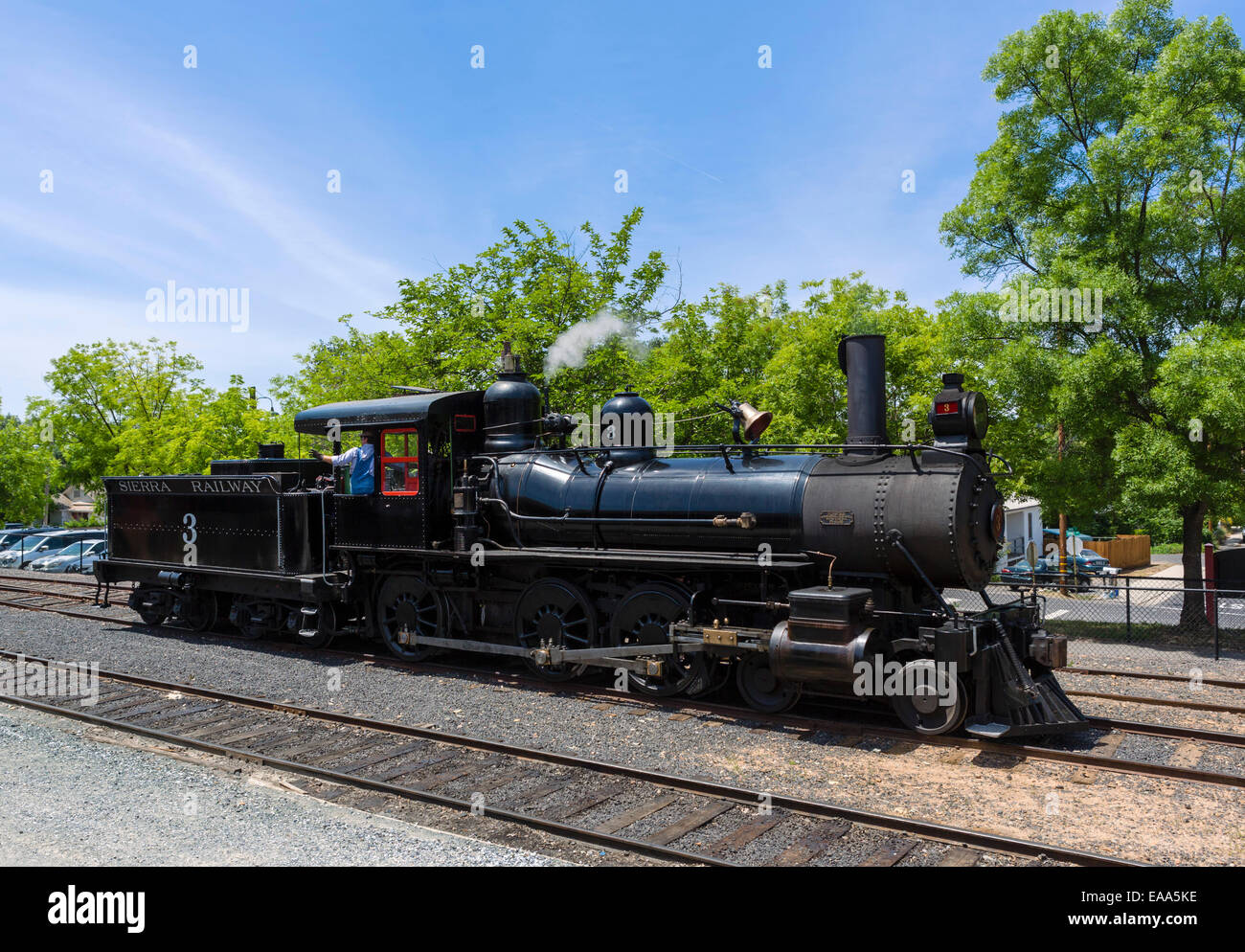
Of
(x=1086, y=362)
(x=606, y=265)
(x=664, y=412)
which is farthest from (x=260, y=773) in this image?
(x=606, y=265)

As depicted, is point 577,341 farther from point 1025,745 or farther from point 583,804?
point 583,804

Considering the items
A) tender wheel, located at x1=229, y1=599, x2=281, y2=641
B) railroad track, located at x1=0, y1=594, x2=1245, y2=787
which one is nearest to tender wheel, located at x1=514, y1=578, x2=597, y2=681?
railroad track, located at x1=0, y1=594, x2=1245, y2=787

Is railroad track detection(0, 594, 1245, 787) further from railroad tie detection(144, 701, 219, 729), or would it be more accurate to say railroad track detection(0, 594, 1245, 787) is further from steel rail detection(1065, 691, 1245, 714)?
railroad tie detection(144, 701, 219, 729)

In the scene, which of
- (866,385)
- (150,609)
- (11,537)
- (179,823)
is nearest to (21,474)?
(11,537)

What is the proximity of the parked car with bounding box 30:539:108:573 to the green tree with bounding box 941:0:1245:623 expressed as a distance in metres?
25.5

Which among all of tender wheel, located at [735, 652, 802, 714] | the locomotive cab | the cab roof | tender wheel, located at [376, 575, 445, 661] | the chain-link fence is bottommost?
the chain-link fence

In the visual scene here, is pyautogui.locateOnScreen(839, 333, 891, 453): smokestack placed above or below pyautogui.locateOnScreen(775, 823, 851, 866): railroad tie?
above

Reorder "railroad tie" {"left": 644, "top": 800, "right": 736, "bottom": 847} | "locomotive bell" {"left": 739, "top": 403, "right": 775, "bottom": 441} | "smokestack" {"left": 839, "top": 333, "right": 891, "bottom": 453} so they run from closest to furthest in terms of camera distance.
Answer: "railroad tie" {"left": 644, "top": 800, "right": 736, "bottom": 847}
"smokestack" {"left": 839, "top": 333, "right": 891, "bottom": 453}
"locomotive bell" {"left": 739, "top": 403, "right": 775, "bottom": 441}

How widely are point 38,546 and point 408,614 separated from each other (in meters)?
24.0

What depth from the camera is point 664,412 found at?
17.3 m

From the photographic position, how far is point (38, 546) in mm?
29672

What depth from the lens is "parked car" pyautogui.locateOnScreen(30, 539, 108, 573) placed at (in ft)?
89.1

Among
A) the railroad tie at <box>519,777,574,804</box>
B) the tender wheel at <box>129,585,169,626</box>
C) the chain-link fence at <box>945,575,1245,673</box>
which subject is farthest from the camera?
the tender wheel at <box>129,585,169,626</box>
